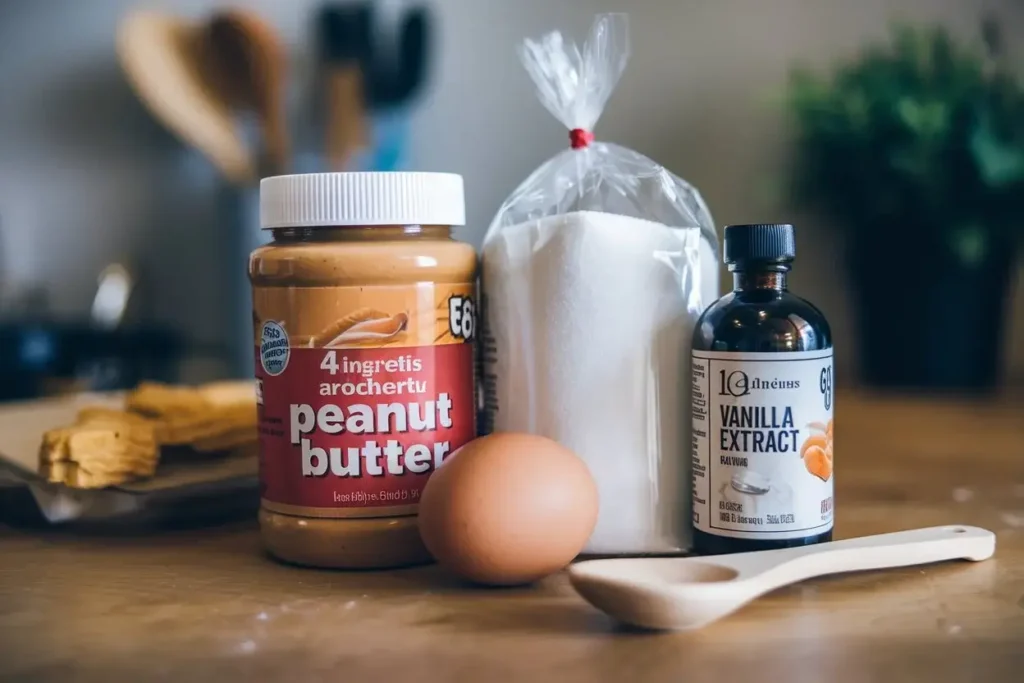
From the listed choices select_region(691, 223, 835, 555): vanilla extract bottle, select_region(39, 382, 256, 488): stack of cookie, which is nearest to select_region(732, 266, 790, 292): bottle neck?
select_region(691, 223, 835, 555): vanilla extract bottle

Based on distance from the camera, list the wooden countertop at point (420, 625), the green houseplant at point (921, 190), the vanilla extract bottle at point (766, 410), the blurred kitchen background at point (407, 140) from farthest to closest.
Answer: the blurred kitchen background at point (407, 140) < the green houseplant at point (921, 190) < the vanilla extract bottle at point (766, 410) < the wooden countertop at point (420, 625)

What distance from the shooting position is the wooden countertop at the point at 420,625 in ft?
1.45

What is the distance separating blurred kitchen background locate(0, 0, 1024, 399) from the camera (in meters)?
1.32

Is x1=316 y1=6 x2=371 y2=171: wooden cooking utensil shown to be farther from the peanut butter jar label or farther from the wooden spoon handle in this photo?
the wooden spoon handle

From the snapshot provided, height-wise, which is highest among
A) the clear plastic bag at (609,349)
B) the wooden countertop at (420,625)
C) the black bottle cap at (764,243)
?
the black bottle cap at (764,243)

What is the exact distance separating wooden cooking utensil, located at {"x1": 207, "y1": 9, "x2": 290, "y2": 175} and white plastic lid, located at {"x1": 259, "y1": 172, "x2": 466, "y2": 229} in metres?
0.79

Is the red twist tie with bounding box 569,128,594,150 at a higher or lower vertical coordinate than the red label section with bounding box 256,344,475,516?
higher

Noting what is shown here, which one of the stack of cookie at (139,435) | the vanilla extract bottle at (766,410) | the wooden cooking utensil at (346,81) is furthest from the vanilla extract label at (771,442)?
the wooden cooking utensil at (346,81)

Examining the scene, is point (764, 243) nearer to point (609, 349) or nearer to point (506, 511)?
point (609, 349)

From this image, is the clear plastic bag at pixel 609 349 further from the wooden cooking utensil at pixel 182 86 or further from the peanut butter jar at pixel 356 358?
the wooden cooking utensil at pixel 182 86

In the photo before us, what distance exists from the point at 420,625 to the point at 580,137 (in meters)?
0.33

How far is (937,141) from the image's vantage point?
1212 mm

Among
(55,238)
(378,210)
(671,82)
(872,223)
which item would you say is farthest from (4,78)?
(872,223)

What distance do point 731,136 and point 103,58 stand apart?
0.93 meters
